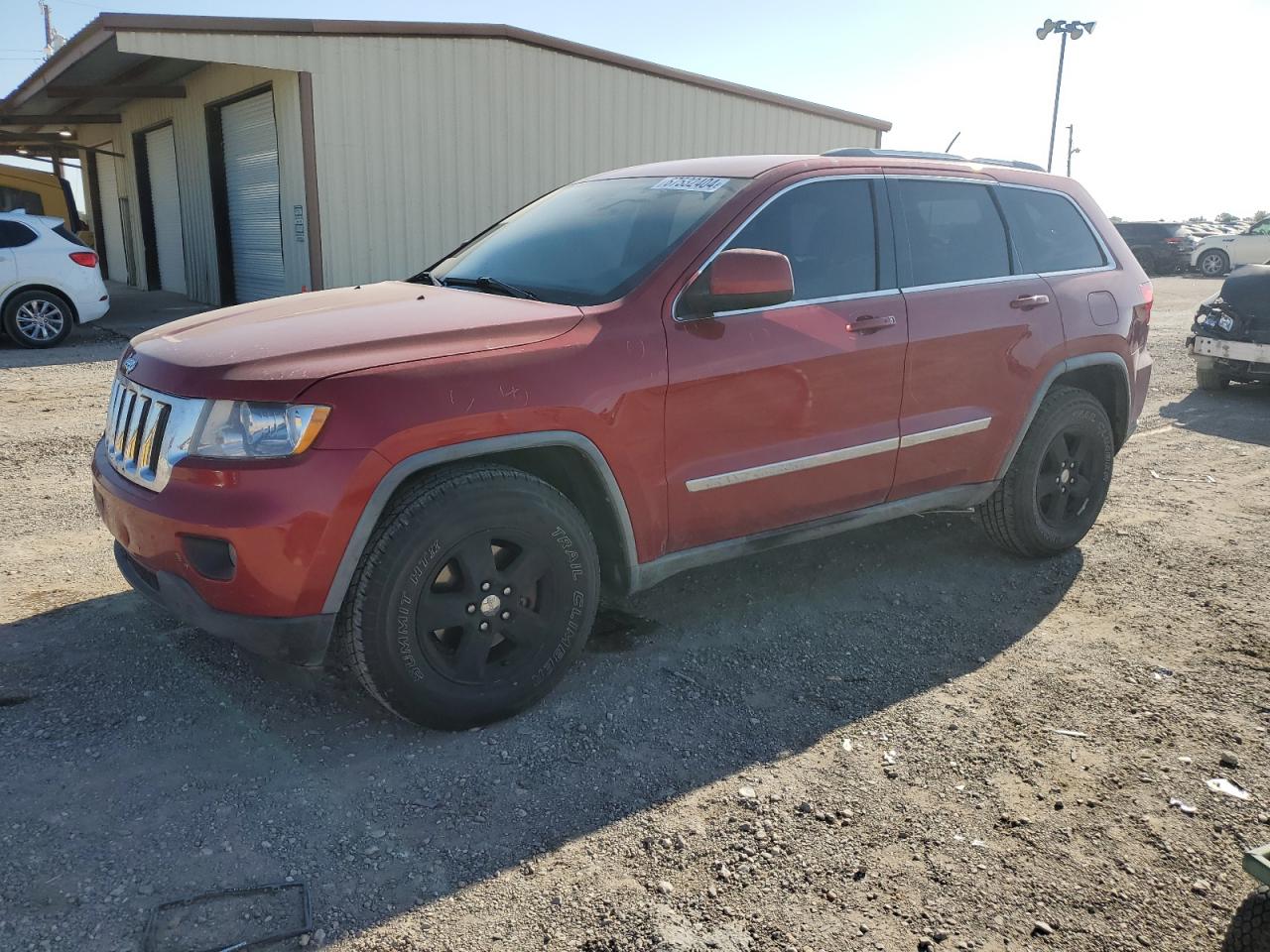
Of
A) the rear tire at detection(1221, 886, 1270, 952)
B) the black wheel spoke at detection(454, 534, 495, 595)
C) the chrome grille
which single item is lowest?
the rear tire at detection(1221, 886, 1270, 952)

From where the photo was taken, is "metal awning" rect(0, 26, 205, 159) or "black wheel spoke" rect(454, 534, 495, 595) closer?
"black wheel spoke" rect(454, 534, 495, 595)

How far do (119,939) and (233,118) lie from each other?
15439 millimetres

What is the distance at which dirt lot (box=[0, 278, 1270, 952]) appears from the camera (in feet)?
8.19

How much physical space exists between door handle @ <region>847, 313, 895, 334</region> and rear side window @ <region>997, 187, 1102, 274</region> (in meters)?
1.04

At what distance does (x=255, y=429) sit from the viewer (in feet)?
9.48

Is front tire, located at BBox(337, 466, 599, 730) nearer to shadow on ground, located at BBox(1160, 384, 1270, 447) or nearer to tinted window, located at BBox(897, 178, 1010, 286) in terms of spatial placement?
tinted window, located at BBox(897, 178, 1010, 286)

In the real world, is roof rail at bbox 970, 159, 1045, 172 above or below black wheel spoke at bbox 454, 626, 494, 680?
above

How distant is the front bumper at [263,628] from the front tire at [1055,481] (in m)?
3.21

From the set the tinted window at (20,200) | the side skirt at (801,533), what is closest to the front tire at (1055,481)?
the side skirt at (801,533)

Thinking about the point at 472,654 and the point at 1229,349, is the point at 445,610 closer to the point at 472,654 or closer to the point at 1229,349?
the point at 472,654

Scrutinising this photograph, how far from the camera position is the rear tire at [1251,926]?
2.23 meters

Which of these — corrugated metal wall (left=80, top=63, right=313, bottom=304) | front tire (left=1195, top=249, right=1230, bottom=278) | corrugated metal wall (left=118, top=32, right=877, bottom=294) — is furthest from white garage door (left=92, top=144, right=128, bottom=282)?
front tire (left=1195, top=249, right=1230, bottom=278)

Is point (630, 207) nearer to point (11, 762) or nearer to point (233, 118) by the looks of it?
point (11, 762)

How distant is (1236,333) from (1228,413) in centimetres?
100
